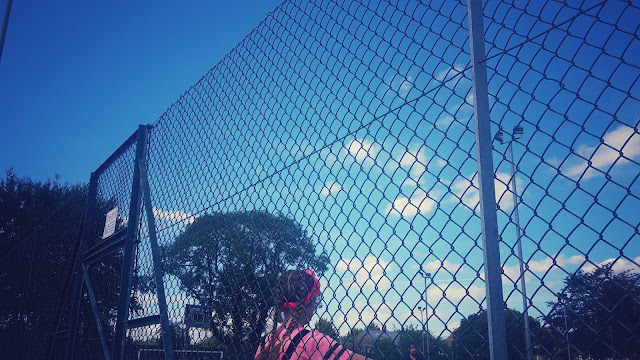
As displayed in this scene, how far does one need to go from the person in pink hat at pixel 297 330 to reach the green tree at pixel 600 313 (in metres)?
1.07

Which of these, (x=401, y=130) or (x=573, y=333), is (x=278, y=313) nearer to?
(x=401, y=130)

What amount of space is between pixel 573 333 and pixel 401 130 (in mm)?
936

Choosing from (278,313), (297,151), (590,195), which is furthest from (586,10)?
(278,313)

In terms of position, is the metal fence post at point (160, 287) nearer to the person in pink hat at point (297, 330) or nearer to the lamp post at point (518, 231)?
the person in pink hat at point (297, 330)

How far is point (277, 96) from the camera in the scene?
270 centimetres

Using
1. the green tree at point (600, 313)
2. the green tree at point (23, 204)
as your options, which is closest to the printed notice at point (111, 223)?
the green tree at point (600, 313)

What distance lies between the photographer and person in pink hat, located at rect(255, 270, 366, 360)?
2.21 meters

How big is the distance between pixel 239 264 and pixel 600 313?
2.18 m

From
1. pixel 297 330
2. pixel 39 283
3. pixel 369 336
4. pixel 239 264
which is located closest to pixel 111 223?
pixel 239 264

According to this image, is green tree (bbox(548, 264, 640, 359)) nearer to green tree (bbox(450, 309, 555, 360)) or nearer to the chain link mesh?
green tree (bbox(450, 309, 555, 360))

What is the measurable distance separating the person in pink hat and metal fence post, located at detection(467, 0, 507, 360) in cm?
88

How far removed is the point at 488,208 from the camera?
1.43m

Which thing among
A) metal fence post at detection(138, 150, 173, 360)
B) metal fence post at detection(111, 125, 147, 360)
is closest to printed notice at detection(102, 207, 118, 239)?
metal fence post at detection(111, 125, 147, 360)

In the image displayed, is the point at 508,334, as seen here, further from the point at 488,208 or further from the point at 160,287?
the point at 160,287
